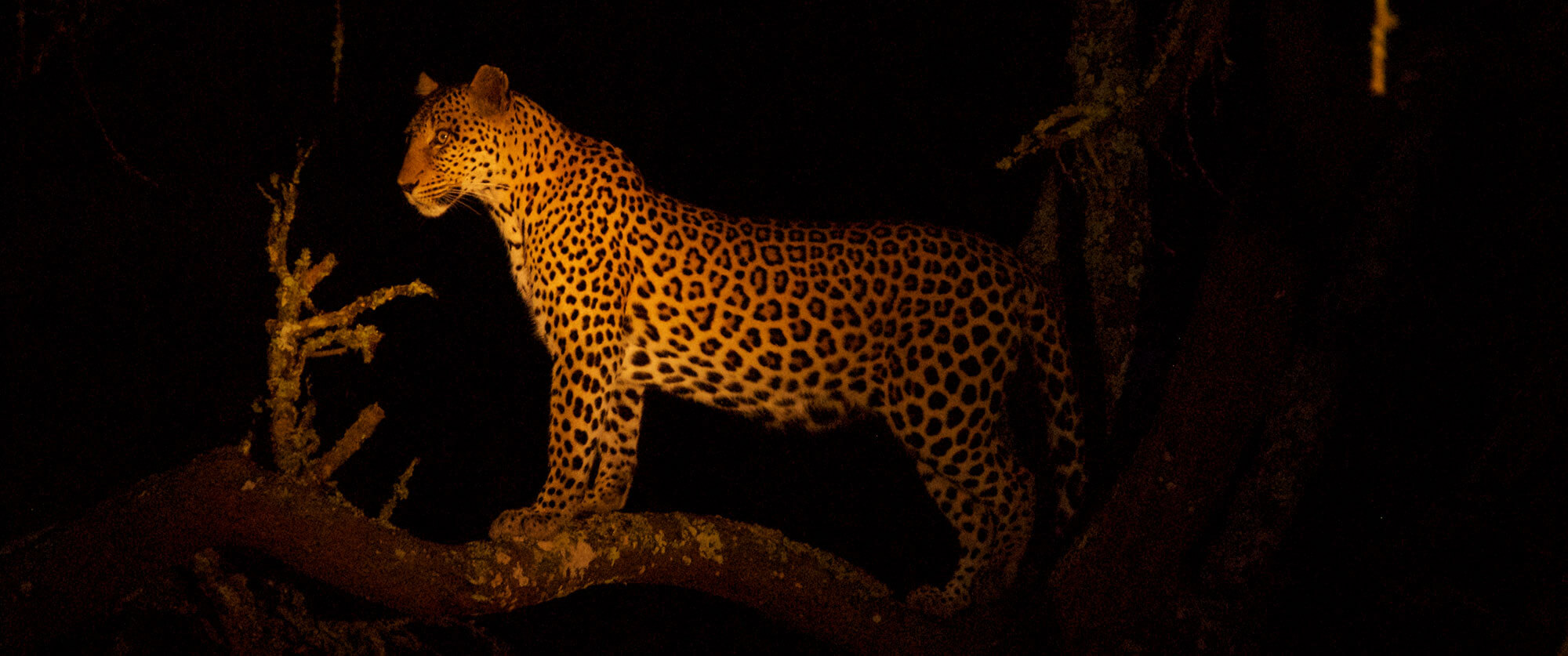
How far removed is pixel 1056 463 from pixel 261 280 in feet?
8.89

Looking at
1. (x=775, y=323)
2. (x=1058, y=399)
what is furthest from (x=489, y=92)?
(x=1058, y=399)

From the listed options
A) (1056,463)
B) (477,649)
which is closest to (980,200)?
(1056,463)

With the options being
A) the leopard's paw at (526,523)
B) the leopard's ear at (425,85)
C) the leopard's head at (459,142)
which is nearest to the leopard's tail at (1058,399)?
the leopard's paw at (526,523)

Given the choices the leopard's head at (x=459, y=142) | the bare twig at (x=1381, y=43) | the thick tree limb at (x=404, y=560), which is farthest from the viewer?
the leopard's head at (x=459, y=142)

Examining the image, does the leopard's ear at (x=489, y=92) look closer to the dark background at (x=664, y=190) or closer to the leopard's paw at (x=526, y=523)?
the dark background at (x=664, y=190)

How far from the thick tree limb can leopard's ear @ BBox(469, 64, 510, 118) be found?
1275 millimetres

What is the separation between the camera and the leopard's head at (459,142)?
330cm

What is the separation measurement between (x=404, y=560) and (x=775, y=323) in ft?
4.15

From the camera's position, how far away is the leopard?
322cm

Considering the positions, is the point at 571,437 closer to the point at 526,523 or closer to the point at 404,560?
the point at 526,523

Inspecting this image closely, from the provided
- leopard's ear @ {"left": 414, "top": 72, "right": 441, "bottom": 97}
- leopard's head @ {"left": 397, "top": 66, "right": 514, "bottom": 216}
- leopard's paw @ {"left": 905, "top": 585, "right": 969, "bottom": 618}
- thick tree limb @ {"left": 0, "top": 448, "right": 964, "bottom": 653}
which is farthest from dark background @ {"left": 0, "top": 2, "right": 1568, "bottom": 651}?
thick tree limb @ {"left": 0, "top": 448, "right": 964, "bottom": 653}

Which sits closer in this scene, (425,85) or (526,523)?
(526,523)

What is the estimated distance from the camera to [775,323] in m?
3.27

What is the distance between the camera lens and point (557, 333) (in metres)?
3.25
